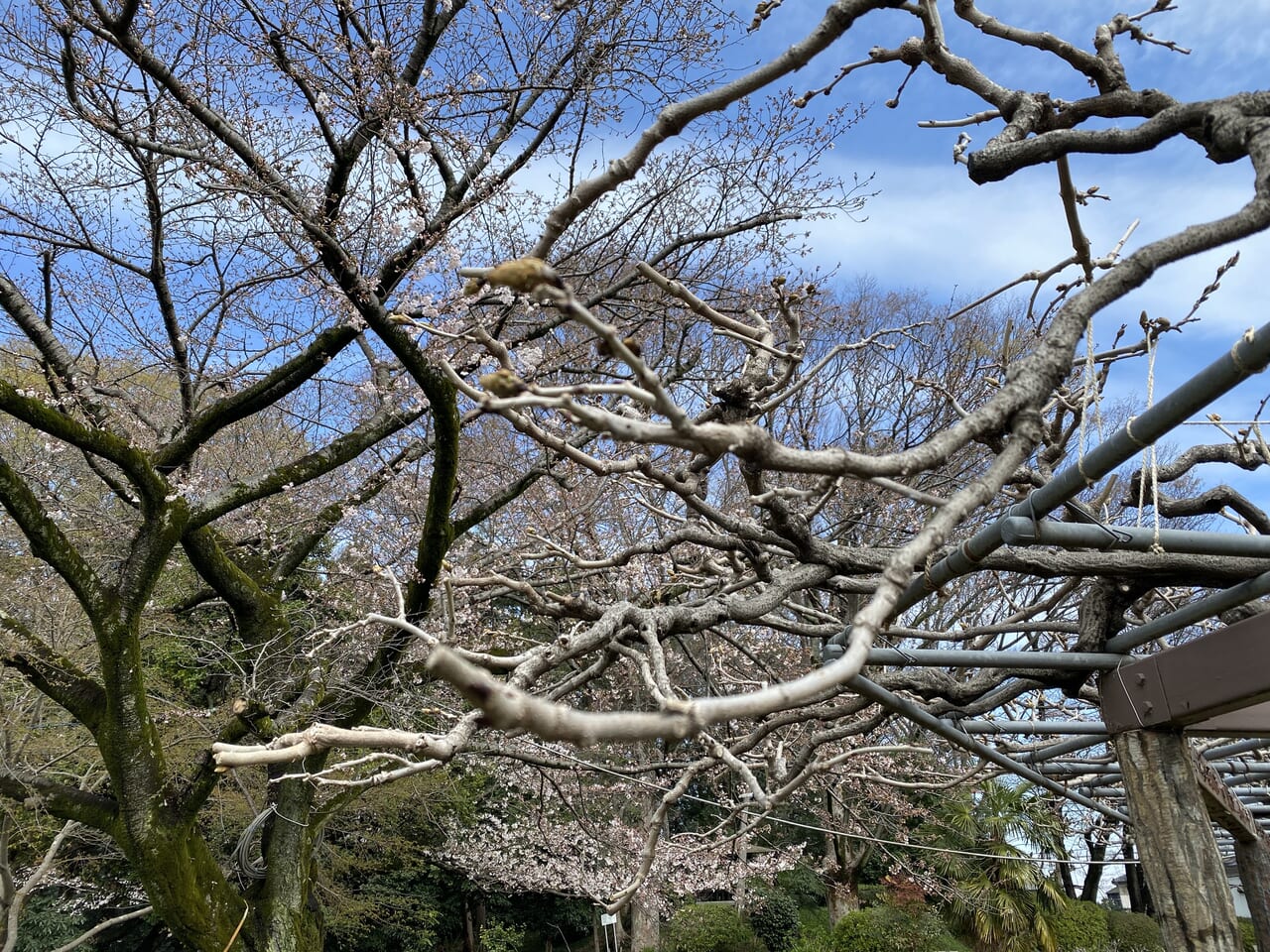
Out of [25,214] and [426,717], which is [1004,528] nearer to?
[426,717]

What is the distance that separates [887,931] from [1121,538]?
11134 millimetres

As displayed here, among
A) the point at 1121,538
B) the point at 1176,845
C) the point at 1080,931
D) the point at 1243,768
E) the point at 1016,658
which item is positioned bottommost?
the point at 1080,931

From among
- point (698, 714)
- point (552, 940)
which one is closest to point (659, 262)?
point (698, 714)

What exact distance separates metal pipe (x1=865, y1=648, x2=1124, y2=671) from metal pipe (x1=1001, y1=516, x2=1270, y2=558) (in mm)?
592

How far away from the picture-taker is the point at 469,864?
46.1 ft

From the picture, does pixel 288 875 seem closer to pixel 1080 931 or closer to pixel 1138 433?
pixel 1138 433

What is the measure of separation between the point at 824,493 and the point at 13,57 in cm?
579

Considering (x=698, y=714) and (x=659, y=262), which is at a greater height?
(x=659, y=262)

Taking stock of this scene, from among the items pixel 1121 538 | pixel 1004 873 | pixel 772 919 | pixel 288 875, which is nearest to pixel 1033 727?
pixel 1121 538

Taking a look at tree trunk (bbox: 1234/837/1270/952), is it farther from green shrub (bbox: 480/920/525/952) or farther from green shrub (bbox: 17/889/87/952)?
green shrub (bbox: 17/889/87/952)

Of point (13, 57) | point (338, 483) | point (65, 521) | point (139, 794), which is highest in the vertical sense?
point (13, 57)

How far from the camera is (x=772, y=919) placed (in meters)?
14.2

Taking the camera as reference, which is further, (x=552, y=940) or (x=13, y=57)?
(x=552, y=940)

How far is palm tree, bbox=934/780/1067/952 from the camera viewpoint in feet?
36.8
